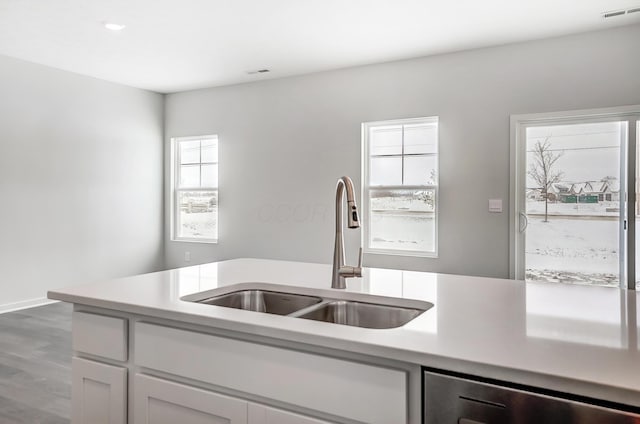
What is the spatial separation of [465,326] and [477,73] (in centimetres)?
405

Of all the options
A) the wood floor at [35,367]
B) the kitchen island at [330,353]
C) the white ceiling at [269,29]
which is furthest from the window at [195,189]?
the kitchen island at [330,353]

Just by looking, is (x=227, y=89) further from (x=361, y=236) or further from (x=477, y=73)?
(x=477, y=73)

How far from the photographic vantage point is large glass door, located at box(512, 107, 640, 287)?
412 cm

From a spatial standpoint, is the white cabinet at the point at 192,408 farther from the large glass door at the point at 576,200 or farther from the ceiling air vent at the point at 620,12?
the ceiling air vent at the point at 620,12

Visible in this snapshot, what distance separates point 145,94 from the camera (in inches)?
254

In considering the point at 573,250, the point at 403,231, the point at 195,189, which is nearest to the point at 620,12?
the point at 573,250

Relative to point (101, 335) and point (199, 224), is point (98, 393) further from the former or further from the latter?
point (199, 224)

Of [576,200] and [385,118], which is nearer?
[576,200]

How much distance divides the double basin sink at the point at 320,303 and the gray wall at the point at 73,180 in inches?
172

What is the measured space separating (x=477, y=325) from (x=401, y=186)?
404 cm

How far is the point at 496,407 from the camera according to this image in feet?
2.88

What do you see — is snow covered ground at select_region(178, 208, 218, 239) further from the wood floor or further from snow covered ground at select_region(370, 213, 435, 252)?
snow covered ground at select_region(370, 213, 435, 252)

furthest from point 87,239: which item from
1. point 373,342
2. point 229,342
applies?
point 373,342

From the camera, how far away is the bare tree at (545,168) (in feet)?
14.4
